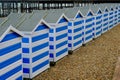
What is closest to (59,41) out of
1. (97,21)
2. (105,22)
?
(97,21)

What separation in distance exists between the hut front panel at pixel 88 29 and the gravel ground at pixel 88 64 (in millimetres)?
442

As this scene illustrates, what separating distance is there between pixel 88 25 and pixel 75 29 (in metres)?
2.42

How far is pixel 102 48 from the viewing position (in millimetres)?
12680

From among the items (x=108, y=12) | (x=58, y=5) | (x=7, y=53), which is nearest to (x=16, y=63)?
(x=7, y=53)

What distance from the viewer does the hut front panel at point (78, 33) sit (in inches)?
460

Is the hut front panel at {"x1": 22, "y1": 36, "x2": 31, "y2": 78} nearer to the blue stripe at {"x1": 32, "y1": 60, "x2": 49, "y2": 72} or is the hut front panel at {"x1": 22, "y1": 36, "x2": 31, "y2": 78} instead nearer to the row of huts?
the row of huts

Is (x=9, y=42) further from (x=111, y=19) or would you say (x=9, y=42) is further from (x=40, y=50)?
(x=111, y=19)

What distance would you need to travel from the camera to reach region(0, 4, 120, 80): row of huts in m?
6.24

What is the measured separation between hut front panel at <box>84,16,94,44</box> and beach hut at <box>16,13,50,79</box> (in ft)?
16.9

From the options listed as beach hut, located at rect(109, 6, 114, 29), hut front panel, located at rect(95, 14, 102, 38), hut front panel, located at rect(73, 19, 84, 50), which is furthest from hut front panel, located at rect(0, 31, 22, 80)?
beach hut, located at rect(109, 6, 114, 29)

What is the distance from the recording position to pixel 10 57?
6.27m

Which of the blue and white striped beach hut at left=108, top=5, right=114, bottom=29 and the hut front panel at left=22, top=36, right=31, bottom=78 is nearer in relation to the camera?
the hut front panel at left=22, top=36, right=31, bottom=78

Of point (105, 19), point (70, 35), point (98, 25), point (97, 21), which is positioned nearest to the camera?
point (70, 35)

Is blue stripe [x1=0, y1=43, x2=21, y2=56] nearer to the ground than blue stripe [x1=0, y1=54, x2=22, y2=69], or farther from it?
farther from it
